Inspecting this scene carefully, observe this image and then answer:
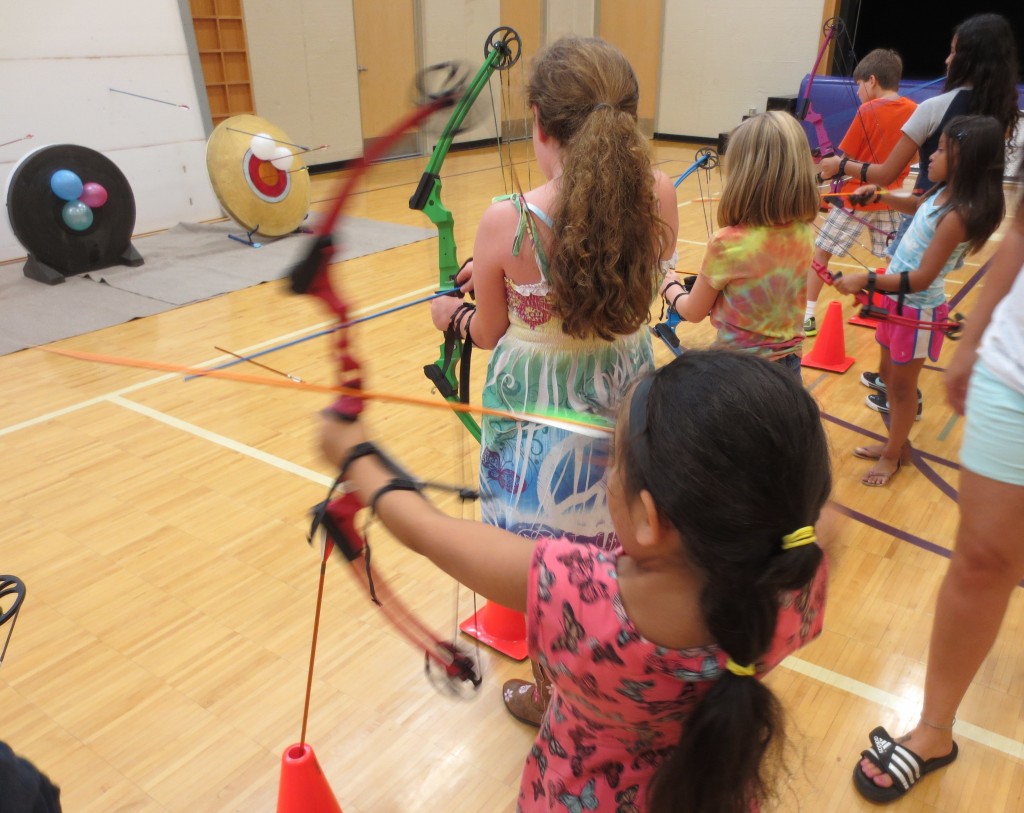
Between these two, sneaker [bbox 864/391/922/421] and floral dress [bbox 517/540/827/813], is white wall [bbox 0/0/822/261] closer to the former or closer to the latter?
floral dress [bbox 517/540/827/813]

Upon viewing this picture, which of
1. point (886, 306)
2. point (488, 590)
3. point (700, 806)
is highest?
point (488, 590)

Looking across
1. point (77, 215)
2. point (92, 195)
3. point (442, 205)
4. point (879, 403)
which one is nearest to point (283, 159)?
point (92, 195)

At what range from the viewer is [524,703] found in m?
1.62

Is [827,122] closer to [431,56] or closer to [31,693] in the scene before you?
[431,56]

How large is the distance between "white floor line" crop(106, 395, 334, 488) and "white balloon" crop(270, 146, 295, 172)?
2609 millimetres

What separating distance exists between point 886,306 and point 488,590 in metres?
2.14

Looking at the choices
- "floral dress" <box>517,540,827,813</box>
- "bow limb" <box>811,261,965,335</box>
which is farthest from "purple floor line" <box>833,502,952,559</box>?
"floral dress" <box>517,540,827,813</box>

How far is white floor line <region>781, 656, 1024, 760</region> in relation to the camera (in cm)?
157

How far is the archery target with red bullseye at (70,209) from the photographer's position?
448cm

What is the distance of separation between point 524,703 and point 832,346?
2.55 m

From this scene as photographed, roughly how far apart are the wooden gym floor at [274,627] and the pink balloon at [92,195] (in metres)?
1.84

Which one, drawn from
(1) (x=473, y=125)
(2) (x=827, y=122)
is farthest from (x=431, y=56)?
(1) (x=473, y=125)

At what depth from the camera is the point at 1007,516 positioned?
3.63 feet

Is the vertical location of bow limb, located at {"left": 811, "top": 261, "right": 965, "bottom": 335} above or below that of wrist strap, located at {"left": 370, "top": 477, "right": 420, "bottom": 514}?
below
